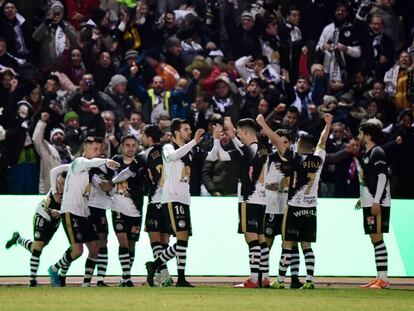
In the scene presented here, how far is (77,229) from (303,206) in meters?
3.37

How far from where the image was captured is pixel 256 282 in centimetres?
1908

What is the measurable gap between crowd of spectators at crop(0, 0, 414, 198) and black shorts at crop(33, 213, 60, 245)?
4.58 metres

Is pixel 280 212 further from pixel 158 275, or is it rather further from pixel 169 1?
pixel 169 1

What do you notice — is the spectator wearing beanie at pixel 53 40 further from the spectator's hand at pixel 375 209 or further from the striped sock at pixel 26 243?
the spectator's hand at pixel 375 209

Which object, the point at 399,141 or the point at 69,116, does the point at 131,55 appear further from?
the point at 399,141

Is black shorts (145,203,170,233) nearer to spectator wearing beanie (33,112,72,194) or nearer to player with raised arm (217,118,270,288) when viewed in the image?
player with raised arm (217,118,270,288)

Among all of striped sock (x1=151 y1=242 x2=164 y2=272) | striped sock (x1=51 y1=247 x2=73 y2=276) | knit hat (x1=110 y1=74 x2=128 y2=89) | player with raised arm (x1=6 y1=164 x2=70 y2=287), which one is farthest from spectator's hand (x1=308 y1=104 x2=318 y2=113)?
striped sock (x1=51 y1=247 x2=73 y2=276)

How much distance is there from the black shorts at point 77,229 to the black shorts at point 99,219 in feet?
1.52

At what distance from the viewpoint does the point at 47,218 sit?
1942cm

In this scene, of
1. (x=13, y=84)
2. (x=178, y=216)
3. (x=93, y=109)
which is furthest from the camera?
(x=93, y=109)

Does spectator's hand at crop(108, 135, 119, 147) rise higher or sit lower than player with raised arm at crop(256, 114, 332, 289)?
higher

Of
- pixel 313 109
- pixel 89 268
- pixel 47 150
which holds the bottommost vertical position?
pixel 89 268

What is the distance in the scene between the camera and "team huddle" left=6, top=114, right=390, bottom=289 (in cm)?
1884

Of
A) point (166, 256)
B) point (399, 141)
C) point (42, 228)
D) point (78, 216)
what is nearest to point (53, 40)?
point (399, 141)
